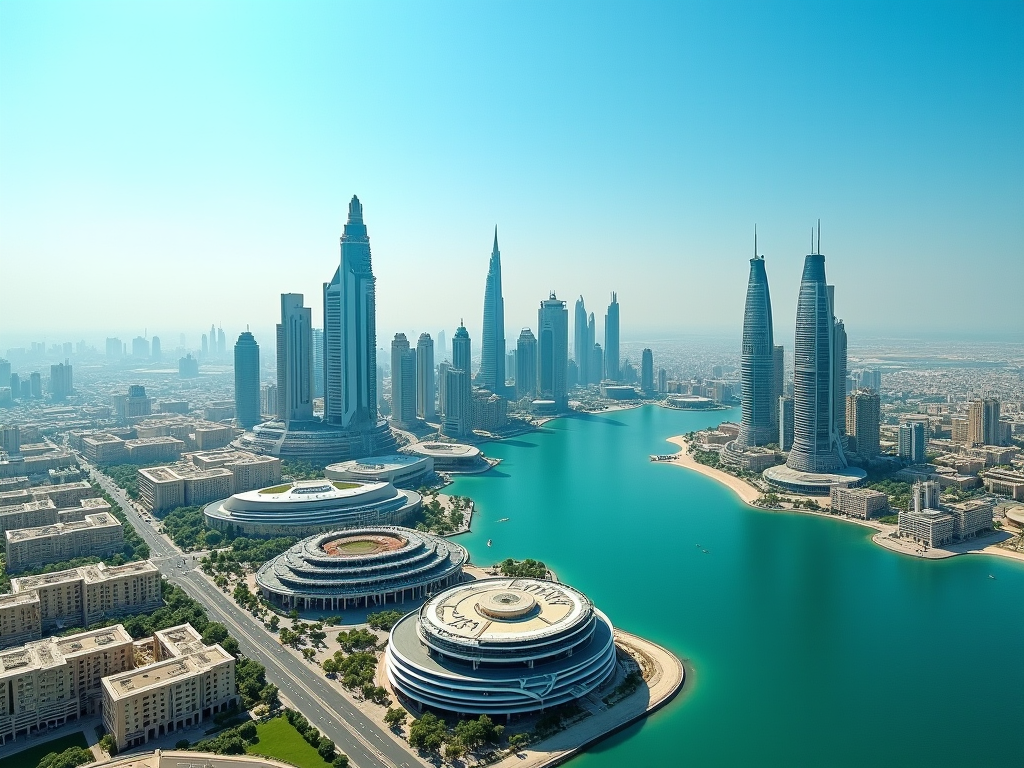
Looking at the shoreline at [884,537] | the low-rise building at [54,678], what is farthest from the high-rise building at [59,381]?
the low-rise building at [54,678]

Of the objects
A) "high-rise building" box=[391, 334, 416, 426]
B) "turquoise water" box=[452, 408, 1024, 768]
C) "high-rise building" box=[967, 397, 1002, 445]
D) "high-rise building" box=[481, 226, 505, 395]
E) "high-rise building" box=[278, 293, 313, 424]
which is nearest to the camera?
"turquoise water" box=[452, 408, 1024, 768]

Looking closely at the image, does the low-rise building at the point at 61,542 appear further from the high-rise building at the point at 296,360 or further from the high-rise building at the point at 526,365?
the high-rise building at the point at 526,365

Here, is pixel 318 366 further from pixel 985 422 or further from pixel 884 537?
pixel 884 537

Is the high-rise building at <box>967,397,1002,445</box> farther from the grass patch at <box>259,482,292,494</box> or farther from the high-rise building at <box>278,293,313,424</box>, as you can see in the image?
the high-rise building at <box>278,293,313,424</box>

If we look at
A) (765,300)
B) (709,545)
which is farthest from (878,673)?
(765,300)

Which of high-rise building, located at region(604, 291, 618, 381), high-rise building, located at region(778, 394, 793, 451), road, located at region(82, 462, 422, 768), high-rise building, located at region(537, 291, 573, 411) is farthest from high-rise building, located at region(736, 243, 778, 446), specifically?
high-rise building, located at region(604, 291, 618, 381)

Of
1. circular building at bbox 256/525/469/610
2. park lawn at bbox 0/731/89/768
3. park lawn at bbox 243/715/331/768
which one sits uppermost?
circular building at bbox 256/525/469/610
